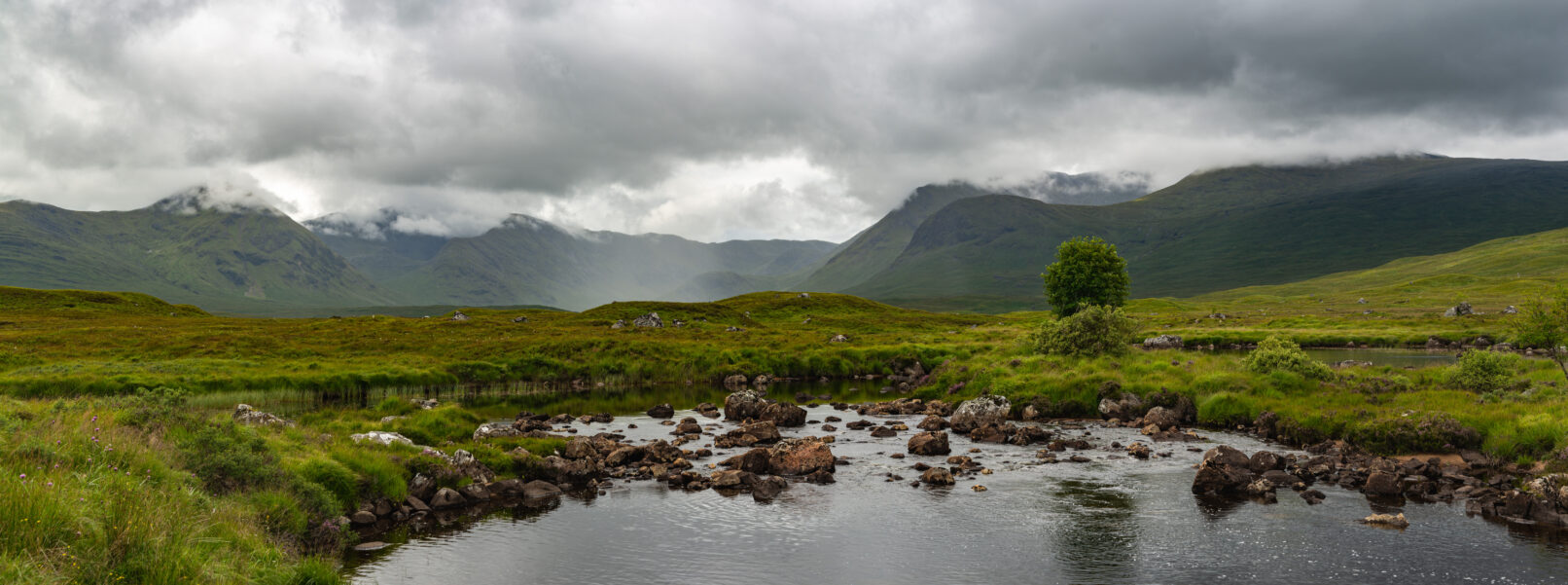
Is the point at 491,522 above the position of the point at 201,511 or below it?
below

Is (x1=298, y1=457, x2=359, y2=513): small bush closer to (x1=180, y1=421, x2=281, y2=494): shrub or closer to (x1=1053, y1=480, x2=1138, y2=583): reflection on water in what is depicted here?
(x1=180, y1=421, x2=281, y2=494): shrub

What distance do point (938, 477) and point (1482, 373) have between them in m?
33.1

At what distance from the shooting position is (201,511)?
716 inches

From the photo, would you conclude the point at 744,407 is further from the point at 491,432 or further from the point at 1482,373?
the point at 1482,373

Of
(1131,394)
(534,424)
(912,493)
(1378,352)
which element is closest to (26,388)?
(534,424)

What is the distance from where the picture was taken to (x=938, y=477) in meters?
34.1

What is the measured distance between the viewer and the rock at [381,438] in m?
33.2

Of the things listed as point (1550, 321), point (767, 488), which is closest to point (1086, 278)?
point (1550, 321)

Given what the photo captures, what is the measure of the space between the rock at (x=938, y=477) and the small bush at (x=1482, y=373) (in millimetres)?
30788

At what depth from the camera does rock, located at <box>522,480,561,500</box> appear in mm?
32969

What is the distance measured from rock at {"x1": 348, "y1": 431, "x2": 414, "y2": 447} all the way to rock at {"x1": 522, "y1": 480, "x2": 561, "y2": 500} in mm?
5562

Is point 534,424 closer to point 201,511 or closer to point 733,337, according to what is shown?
point 201,511

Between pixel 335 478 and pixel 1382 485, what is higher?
pixel 335 478

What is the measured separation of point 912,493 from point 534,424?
26.7 meters
